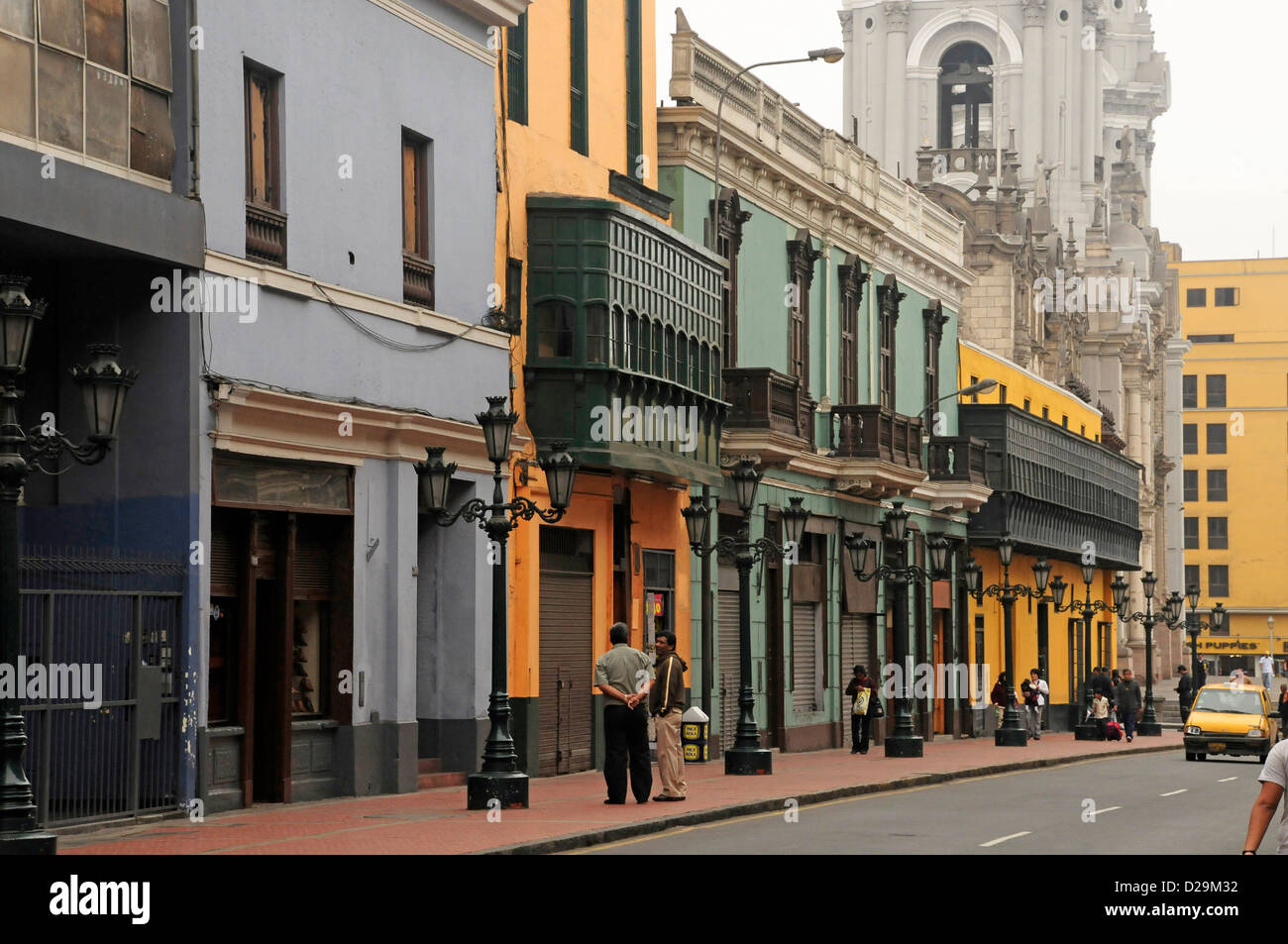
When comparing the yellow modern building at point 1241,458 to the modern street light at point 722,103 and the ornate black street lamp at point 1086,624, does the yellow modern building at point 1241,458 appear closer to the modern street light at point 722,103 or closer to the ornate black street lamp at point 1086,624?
the ornate black street lamp at point 1086,624

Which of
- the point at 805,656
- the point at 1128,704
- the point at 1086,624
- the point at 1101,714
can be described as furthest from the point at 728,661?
the point at 1086,624

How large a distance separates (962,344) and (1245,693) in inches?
478

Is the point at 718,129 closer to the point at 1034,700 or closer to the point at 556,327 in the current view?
the point at 556,327

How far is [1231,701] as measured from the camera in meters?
41.9

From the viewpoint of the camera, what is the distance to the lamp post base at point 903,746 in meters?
35.1

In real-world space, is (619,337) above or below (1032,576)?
above

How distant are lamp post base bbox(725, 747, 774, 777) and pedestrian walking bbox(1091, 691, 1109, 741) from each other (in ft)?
71.3

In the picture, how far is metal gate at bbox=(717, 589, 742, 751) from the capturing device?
3503cm

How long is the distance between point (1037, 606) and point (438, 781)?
35.6 metres

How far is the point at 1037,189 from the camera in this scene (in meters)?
88.3

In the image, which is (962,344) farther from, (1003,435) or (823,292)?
(823,292)

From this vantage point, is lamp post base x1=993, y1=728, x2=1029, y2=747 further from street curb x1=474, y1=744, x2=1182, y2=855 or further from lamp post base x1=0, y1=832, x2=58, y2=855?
lamp post base x1=0, y1=832, x2=58, y2=855

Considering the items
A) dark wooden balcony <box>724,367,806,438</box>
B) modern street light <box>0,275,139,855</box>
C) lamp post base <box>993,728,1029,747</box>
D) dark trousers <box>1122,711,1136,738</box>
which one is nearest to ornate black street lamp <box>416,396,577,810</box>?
modern street light <box>0,275,139,855</box>
